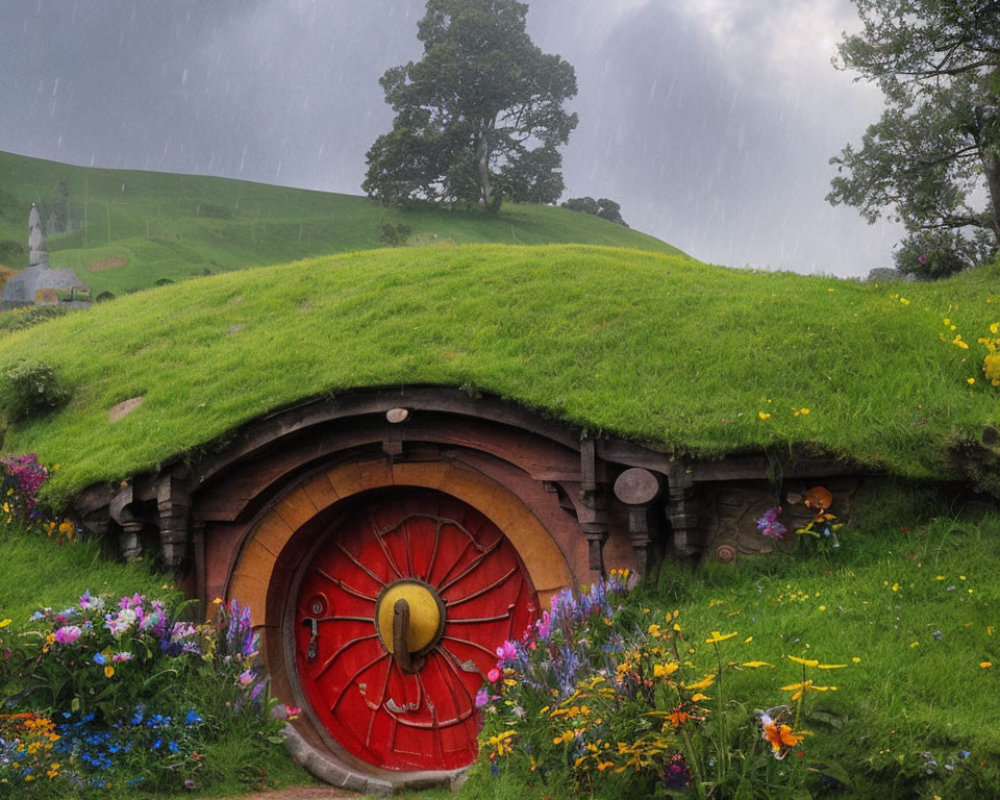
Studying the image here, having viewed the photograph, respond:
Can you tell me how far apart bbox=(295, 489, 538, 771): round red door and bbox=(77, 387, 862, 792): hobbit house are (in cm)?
1

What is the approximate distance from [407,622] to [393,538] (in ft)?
2.80

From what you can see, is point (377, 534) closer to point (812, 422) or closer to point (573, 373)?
point (573, 373)

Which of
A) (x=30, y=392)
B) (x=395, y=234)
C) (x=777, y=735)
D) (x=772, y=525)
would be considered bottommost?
(x=777, y=735)

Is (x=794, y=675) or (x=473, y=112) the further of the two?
(x=473, y=112)

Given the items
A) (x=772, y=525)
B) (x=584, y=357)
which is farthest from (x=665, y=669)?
(x=584, y=357)

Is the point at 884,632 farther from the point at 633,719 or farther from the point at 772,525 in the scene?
the point at 633,719

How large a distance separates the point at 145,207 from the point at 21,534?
42708 millimetres

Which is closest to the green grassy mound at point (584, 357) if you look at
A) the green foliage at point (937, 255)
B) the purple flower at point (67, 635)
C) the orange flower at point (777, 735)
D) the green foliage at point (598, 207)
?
the purple flower at point (67, 635)

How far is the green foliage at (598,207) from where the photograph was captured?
172 feet

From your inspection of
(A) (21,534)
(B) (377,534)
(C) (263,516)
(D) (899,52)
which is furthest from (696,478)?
(D) (899,52)

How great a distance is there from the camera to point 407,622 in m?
8.59

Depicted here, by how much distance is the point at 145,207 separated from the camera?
4900 cm

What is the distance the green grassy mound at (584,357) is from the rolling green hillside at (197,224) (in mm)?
23798

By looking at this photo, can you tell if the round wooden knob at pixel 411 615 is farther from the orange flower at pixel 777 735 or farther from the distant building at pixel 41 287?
the distant building at pixel 41 287
